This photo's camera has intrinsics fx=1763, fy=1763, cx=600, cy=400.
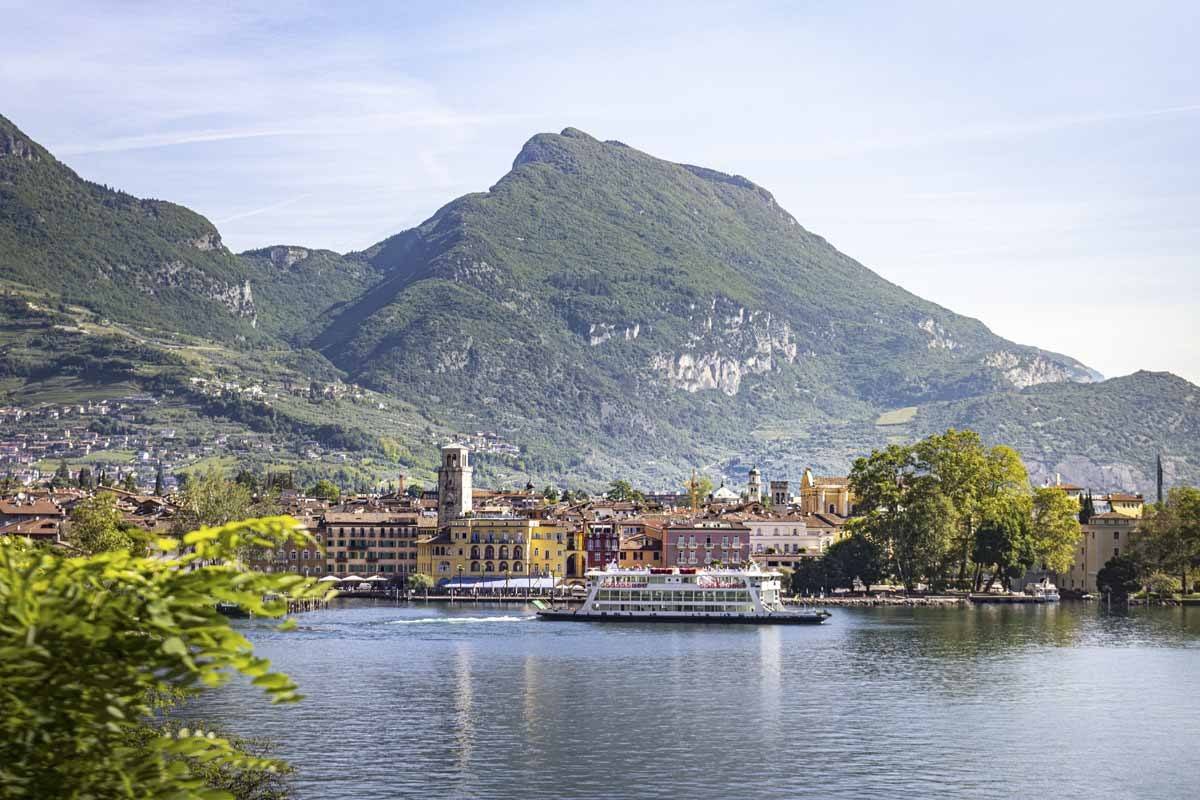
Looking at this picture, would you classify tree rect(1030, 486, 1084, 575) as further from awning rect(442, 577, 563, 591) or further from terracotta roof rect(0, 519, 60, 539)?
terracotta roof rect(0, 519, 60, 539)

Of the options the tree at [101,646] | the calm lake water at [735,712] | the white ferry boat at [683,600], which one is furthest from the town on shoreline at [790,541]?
the tree at [101,646]

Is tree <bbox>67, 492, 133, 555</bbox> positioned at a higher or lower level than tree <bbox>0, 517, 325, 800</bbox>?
higher

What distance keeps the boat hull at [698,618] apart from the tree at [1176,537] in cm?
3818

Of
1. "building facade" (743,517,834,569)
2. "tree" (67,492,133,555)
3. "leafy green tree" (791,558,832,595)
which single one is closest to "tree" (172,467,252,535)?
"tree" (67,492,133,555)

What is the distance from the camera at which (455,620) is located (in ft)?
476

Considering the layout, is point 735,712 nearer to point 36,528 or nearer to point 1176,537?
point 1176,537

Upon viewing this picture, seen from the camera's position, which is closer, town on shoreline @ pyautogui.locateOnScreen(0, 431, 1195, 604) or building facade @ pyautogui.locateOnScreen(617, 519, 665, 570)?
town on shoreline @ pyautogui.locateOnScreen(0, 431, 1195, 604)

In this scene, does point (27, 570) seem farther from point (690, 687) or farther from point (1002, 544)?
point (1002, 544)

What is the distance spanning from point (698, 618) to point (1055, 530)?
154ft

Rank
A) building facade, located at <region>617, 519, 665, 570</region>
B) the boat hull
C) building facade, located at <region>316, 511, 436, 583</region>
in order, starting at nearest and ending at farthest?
the boat hull < building facade, located at <region>617, 519, 665, 570</region> < building facade, located at <region>316, 511, 436, 583</region>

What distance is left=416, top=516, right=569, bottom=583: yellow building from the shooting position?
18700 centimetres

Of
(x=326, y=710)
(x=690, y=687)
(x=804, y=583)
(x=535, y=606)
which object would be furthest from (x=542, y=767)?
(x=804, y=583)

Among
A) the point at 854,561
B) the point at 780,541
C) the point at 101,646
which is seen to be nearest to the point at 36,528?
the point at 780,541

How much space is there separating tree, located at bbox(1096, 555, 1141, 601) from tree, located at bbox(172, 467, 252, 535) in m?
85.1
